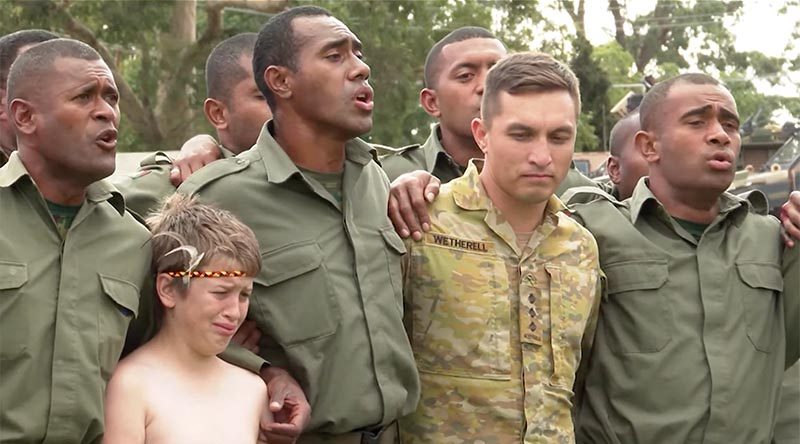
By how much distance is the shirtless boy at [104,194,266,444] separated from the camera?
143 inches

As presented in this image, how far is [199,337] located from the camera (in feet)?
12.2

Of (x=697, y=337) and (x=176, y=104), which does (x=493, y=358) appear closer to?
(x=697, y=337)

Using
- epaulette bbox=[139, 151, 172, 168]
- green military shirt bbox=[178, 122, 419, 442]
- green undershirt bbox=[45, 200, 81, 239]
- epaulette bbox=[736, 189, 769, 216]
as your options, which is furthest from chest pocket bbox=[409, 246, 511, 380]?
epaulette bbox=[139, 151, 172, 168]

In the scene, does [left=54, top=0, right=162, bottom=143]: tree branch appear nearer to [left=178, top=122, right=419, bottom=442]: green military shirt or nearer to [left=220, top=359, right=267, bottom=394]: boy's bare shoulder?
[left=178, top=122, right=419, bottom=442]: green military shirt

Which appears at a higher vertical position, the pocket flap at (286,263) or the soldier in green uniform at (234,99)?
the pocket flap at (286,263)

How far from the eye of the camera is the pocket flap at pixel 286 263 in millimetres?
3959

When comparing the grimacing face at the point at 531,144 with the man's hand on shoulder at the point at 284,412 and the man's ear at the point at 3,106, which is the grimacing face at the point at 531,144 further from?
the man's ear at the point at 3,106

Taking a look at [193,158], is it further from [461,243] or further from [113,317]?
[113,317]

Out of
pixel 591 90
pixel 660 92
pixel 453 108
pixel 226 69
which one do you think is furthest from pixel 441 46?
pixel 591 90

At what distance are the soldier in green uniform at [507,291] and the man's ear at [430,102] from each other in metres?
1.69

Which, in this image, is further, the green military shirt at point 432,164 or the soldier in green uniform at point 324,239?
the green military shirt at point 432,164

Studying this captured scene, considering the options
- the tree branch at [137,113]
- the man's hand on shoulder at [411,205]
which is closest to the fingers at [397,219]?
the man's hand on shoulder at [411,205]

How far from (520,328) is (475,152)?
65.2 inches

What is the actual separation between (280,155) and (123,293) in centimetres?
74
